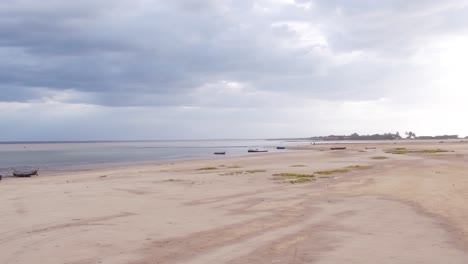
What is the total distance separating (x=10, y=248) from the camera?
34.0ft

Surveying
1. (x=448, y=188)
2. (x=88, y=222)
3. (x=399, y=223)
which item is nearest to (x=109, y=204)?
(x=88, y=222)

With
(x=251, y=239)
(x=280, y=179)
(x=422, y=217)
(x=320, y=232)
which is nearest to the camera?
(x=251, y=239)

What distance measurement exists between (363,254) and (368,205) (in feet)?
23.5

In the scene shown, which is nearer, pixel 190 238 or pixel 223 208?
pixel 190 238

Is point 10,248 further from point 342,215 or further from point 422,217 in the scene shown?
point 422,217

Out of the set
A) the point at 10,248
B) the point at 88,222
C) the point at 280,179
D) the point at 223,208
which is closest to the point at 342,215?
the point at 223,208

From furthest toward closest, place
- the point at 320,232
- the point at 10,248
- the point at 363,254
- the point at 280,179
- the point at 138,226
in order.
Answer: the point at 280,179
the point at 138,226
the point at 320,232
the point at 10,248
the point at 363,254

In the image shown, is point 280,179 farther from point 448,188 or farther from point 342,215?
point 342,215

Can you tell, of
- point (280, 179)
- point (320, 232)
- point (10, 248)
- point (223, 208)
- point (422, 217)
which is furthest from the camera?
point (280, 179)

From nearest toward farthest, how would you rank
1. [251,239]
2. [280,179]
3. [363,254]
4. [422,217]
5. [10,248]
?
[363,254] → [10,248] → [251,239] → [422,217] → [280,179]

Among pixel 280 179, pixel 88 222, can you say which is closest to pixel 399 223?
pixel 88 222

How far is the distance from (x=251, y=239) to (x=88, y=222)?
16.2ft

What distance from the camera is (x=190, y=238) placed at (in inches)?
443

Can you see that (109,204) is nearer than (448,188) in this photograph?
Yes
